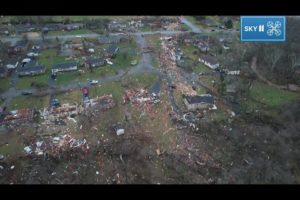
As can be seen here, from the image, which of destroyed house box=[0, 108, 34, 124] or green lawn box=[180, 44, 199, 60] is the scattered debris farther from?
green lawn box=[180, 44, 199, 60]

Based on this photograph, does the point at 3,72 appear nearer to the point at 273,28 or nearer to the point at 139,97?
the point at 139,97

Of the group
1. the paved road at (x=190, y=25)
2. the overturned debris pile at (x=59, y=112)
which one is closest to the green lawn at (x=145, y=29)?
the paved road at (x=190, y=25)

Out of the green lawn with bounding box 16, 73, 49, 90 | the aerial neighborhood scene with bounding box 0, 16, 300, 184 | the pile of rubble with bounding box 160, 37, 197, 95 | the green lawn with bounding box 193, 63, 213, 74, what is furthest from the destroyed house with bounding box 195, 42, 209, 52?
the green lawn with bounding box 16, 73, 49, 90

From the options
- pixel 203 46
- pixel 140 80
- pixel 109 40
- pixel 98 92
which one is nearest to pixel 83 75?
pixel 98 92

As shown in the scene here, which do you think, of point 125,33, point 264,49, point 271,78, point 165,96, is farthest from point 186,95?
point 125,33

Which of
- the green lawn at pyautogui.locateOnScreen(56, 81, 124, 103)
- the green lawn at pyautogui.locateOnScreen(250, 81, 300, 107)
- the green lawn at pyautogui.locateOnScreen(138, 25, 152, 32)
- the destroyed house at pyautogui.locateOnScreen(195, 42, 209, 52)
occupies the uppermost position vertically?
the green lawn at pyautogui.locateOnScreen(138, 25, 152, 32)
